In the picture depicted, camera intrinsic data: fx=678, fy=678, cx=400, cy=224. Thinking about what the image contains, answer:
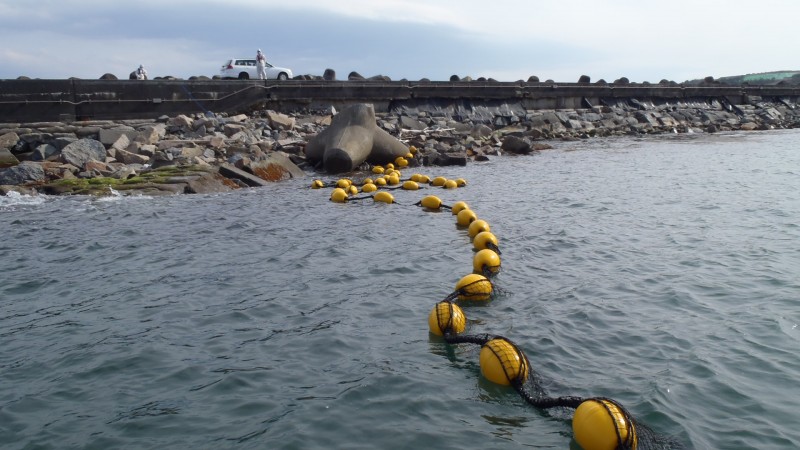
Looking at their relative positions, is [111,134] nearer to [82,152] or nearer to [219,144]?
[82,152]

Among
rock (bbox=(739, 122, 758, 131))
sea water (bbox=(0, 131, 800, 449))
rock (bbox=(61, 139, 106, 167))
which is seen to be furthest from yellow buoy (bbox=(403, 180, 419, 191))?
rock (bbox=(739, 122, 758, 131))

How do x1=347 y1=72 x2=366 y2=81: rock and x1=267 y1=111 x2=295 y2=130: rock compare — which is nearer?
x1=267 y1=111 x2=295 y2=130: rock

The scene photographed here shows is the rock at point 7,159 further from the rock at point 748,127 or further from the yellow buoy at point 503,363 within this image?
the rock at point 748,127

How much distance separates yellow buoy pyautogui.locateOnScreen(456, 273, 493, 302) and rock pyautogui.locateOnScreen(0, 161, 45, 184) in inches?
548

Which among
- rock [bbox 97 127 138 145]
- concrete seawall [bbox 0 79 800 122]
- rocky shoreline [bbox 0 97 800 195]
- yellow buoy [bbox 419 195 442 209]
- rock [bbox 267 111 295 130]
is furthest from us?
rock [bbox 267 111 295 130]

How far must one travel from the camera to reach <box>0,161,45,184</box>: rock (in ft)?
57.6

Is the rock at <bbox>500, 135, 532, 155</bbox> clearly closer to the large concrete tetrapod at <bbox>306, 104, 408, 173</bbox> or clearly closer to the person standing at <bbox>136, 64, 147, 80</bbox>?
the large concrete tetrapod at <bbox>306, 104, 408, 173</bbox>

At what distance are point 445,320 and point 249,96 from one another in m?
24.2

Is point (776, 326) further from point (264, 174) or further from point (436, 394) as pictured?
point (264, 174)

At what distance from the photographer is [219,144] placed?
22875mm

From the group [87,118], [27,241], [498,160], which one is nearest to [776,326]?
[27,241]

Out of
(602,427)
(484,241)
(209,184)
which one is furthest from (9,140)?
(602,427)

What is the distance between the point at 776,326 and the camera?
7695 millimetres

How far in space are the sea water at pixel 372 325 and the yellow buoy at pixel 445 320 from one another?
197 millimetres
